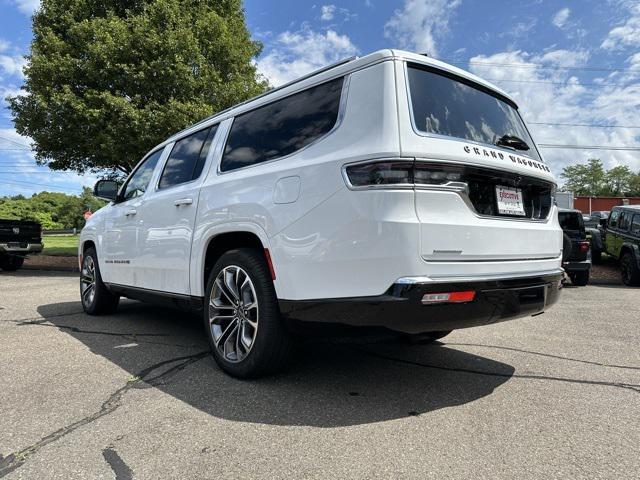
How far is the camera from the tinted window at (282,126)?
2994 mm

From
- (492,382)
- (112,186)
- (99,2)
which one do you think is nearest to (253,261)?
(492,382)

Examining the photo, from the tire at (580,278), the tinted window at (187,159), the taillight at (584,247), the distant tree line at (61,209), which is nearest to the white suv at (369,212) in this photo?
the tinted window at (187,159)

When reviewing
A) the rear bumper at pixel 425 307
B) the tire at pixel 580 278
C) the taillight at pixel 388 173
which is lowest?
the tire at pixel 580 278

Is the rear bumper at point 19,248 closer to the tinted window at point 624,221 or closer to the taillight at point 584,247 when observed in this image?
the taillight at point 584,247

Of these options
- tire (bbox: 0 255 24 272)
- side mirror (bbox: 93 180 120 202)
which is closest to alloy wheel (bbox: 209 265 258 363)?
side mirror (bbox: 93 180 120 202)

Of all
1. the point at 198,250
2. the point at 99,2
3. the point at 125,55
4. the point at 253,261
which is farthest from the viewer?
the point at 99,2

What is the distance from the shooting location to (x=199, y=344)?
14.7 ft

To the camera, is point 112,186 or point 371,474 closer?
point 371,474

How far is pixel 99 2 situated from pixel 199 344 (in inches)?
481

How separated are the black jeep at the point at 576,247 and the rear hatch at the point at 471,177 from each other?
7.43m

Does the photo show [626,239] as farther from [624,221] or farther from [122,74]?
[122,74]

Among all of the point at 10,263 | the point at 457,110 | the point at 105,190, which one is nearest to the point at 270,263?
the point at 457,110

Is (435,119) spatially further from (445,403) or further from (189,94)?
(189,94)

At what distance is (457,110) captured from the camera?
118 inches
